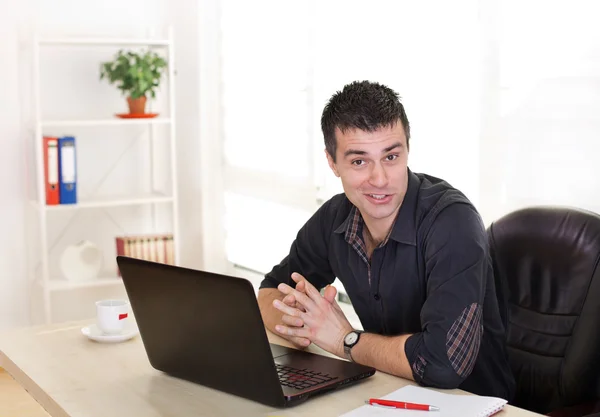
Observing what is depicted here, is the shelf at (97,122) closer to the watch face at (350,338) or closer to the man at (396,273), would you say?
the man at (396,273)

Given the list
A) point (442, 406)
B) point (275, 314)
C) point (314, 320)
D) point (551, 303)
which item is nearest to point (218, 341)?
point (314, 320)

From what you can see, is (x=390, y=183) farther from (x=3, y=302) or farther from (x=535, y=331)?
(x=3, y=302)

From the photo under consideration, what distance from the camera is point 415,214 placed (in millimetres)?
2072

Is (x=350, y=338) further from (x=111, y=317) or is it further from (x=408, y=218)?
(x=111, y=317)

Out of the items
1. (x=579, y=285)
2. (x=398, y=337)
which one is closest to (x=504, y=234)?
(x=579, y=285)

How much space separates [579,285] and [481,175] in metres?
0.83

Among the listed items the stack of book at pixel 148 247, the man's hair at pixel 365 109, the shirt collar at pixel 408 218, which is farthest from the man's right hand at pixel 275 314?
the stack of book at pixel 148 247

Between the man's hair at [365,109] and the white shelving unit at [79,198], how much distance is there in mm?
2196

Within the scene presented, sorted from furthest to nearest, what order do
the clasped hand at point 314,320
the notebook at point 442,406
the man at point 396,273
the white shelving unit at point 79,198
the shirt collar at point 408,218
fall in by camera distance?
1. the white shelving unit at point 79,198
2. the shirt collar at point 408,218
3. the clasped hand at point 314,320
4. the man at point 396,273
5. the notebook at point 442,406

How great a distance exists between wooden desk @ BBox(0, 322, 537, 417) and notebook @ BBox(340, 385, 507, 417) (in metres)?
0.03

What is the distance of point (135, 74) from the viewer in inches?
160

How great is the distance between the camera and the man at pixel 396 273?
1823 millimetres

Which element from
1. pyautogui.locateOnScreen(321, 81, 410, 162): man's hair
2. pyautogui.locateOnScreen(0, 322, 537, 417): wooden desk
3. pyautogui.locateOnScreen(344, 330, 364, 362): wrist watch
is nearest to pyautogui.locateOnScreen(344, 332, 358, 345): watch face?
pyautogui.locateOnScreen(344, 330, 364, 362): wrist watch

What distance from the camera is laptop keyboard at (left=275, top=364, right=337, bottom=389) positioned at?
5.62ft
